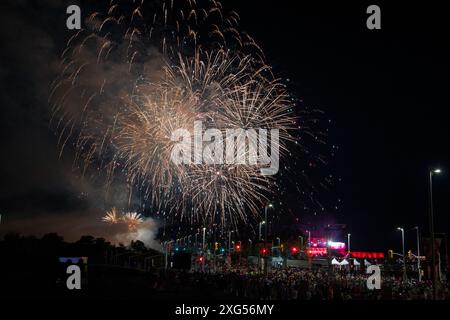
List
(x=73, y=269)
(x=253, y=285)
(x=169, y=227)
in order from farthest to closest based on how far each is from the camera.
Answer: (x=169, y=227) → (x=73, y=269) → (x=253, y=285)

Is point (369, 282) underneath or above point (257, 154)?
underneath

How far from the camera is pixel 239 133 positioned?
31188mm

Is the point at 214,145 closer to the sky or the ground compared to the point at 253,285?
closer to the sky
